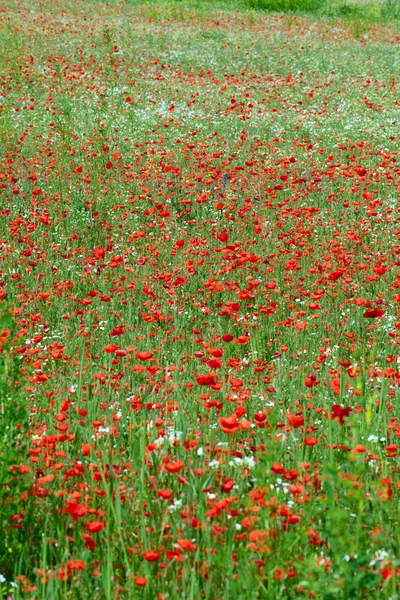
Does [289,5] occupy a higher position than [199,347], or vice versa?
[289,5]

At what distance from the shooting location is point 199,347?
470cm

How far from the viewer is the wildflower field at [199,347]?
2.38m

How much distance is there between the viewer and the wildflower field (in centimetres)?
238

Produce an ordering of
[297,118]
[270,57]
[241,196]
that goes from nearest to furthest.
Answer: [241,196] → [297,118] → [270,57]

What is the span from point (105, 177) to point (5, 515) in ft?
20.1

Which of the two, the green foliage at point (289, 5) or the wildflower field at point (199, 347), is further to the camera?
the green foliage at point (289, 5)

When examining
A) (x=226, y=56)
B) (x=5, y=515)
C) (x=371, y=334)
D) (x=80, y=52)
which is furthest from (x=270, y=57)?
(x=5, y=515)

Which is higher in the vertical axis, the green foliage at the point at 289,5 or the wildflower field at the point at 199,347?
the green foliage at the point at 289,5

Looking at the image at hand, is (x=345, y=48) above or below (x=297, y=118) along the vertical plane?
above

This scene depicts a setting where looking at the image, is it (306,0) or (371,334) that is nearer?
(371,334)

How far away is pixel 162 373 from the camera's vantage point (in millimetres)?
4258

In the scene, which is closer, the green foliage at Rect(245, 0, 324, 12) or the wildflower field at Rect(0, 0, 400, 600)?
the wildflower field at Rect(0, 0, 400, 600)

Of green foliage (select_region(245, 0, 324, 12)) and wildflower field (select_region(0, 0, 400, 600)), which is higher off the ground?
green foliage (select_region(245, 0, 324, 12))

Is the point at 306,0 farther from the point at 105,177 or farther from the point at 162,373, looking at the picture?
the point at 162,373
